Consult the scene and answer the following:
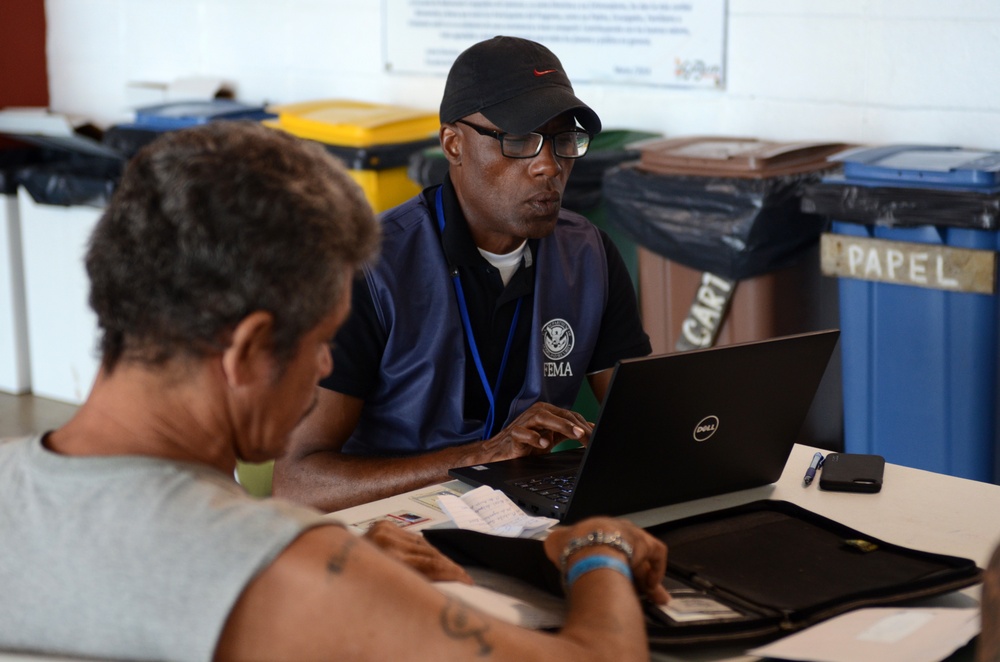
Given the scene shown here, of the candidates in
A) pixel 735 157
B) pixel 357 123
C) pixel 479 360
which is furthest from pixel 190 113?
pixel 479 360

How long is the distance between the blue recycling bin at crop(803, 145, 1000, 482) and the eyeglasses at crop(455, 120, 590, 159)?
A: 47.1 inches

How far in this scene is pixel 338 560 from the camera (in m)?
1.07

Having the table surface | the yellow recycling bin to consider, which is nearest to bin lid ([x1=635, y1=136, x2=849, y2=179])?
the yellow recycling bin

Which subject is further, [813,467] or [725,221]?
[725,221]

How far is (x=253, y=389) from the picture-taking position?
1.18 metres

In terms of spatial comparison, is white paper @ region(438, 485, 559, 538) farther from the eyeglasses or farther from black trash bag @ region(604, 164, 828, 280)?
black trash bag @ region(604, 164, 828, 280)

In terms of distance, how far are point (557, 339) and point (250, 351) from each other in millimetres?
1248

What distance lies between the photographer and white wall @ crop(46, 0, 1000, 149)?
3531 millimetres

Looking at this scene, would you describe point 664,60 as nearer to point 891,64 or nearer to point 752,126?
point 752,126

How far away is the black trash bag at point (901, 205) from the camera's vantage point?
2.96m

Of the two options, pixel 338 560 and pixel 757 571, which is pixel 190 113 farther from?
pixel 338 560

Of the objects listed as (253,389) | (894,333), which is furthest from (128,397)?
(894,333)

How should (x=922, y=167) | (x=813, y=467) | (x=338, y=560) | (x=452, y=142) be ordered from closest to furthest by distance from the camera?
1. (x=338, y=560)
2. (x=813, y=467)
3. (x=452, y=142)
4. (x=922, y=167)

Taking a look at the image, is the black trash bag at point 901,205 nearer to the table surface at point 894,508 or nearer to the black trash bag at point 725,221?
the black trash bag at point 725,221
